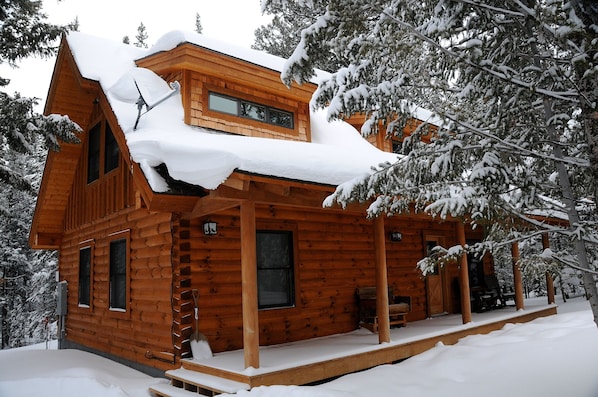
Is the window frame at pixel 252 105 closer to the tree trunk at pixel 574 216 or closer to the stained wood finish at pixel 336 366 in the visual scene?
the stained wood finish at pixel 336 366

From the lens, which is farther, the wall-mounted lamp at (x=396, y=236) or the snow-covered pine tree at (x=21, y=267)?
the snow-covered pine tree at (x=21, y=267)

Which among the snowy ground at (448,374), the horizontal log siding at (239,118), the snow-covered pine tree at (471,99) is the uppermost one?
the horizontal log siding at (239,118)

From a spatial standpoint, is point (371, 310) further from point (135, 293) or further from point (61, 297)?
point (61, 297)

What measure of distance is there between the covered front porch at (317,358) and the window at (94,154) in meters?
5.49

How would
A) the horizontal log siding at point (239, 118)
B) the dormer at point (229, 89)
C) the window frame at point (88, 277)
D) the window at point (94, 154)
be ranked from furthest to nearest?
the window at point (94, 154) → the window frame at point (88, 277) → the horizontal log siding at point (239, 118) → the dormer at point (229, 89)

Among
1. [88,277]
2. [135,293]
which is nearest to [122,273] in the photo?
[135,293]

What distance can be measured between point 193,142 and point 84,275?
6024 mm

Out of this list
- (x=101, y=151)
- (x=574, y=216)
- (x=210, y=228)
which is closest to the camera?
(x=574, y=216)

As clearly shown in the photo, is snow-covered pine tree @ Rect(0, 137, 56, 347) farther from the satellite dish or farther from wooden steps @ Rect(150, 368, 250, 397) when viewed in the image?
wooden steps @ Rect(150, 368, 250, 397)

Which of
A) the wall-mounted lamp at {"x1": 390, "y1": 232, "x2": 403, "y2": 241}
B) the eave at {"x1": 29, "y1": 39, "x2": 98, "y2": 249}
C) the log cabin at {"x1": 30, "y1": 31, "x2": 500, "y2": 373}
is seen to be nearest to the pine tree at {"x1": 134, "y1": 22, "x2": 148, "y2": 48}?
the eave at {"x1": 29, "y1": 39, "x2": 98, "y2": 249}

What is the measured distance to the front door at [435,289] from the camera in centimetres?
1145

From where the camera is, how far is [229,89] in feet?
31.3

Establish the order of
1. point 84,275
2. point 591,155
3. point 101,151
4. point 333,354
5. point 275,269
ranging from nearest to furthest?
1. point 591,155
2. point 333,354
3. point 275,269
4. point 101,151
5. point 84,275

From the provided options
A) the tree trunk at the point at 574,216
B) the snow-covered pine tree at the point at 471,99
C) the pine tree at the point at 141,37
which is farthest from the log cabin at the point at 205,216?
the pine tree at the point at 141,37
